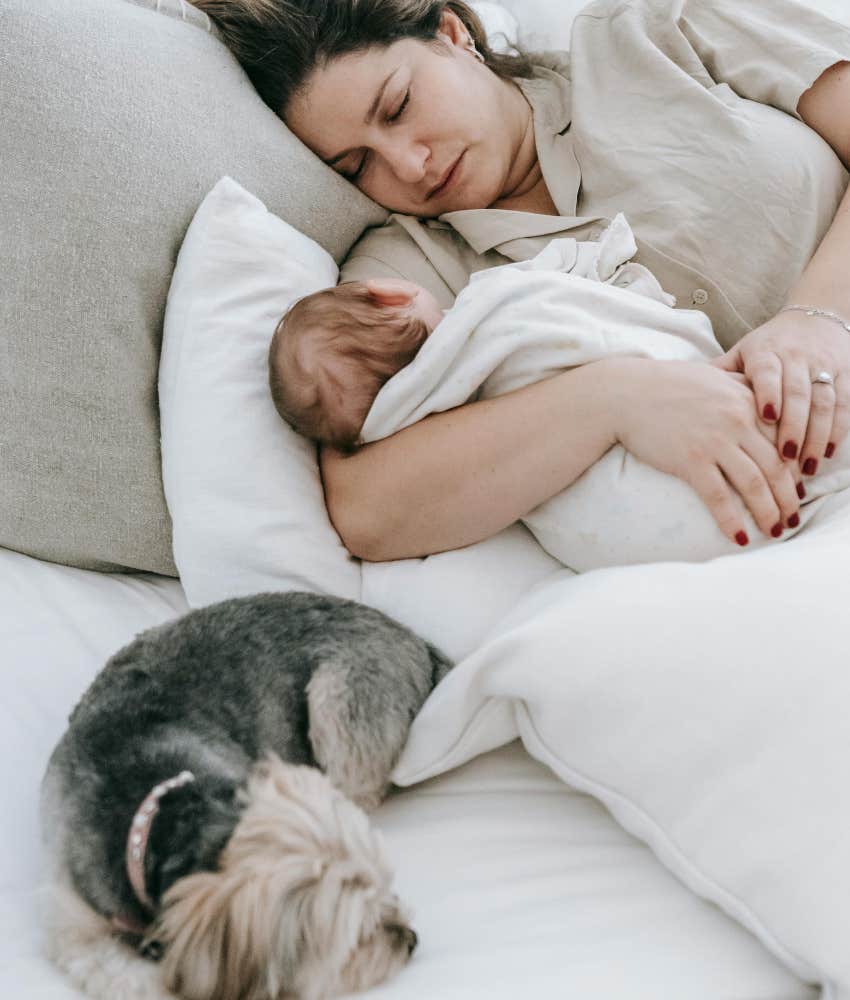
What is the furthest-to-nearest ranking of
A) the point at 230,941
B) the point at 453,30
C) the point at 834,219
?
the point at 453,30 < the point at 834,219 < the point at 230,941

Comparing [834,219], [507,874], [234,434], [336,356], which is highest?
[834,219]

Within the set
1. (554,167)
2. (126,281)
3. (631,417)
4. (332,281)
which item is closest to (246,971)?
(631,417)

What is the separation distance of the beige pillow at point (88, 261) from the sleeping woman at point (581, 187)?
0.29 metres

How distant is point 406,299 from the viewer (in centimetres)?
130

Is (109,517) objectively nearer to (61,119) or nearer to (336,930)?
(61,119)

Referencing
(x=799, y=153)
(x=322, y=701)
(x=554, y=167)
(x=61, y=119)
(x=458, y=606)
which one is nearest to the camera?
(x=322, y=701)

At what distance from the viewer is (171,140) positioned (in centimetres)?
136

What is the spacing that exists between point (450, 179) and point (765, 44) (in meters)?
0.64

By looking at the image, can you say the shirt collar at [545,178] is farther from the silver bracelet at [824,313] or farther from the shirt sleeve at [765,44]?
the silver bracelet at [824,313]

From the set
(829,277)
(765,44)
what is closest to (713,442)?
(829,277)

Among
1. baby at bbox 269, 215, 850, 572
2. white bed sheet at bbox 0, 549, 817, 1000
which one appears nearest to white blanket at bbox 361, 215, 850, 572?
baby at bbox 269, 215, 850, 572

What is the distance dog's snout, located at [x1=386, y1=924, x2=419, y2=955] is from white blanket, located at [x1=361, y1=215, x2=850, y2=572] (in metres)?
0.53

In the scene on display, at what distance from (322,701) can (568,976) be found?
42 cm

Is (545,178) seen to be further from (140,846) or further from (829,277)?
(140,846)
